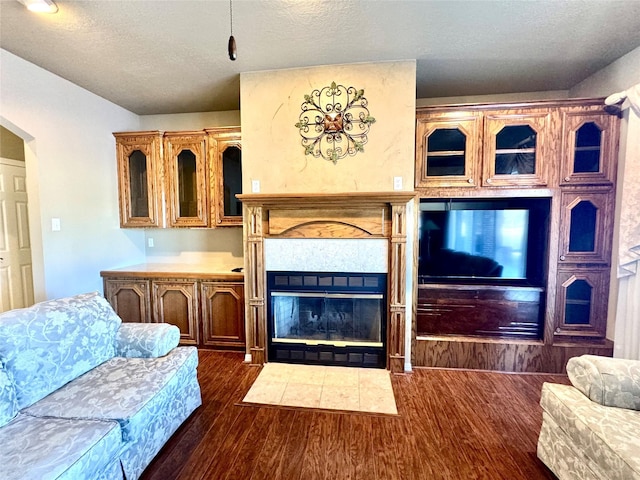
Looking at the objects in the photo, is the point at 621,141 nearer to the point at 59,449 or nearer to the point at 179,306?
the point at 59,449

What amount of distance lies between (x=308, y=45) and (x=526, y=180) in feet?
7.03

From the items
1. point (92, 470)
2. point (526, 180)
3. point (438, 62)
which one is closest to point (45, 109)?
point (92, 470)

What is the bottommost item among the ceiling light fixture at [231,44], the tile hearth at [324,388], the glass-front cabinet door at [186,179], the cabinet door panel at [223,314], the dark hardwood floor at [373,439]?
the dark hardwood floor at [373,439]

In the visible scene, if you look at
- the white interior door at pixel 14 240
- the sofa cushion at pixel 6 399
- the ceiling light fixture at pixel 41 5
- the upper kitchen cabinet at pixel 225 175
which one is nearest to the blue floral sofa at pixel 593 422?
the sofa cushion at pixel 6 399

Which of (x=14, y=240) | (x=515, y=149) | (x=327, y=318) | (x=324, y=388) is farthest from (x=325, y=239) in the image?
(x=14, y=240)

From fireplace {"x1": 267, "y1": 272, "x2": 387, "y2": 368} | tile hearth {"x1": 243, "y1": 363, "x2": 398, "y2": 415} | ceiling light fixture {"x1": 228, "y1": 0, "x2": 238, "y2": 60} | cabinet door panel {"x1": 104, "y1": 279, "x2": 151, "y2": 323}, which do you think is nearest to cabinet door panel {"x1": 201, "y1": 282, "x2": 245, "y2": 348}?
fireplace {"x1": 267, "y1": 272, "x2": 387, "y2": 368}

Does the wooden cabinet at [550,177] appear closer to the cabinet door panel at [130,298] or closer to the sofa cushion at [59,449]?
the sofa cushion at [59,449]

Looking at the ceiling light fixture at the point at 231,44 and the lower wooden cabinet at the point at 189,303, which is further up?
the ceiling light fixture at the point at 231,44

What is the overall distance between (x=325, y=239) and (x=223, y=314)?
136cm

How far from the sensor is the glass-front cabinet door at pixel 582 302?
2.54 meters

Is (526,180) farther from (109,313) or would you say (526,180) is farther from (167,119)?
(167,119)

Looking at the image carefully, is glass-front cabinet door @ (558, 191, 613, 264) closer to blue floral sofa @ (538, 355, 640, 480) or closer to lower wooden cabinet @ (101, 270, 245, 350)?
blue floral sofa @ (538, 355, 640, 480)

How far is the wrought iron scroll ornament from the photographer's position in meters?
2.54

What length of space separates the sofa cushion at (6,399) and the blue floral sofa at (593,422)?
2.65 metres
